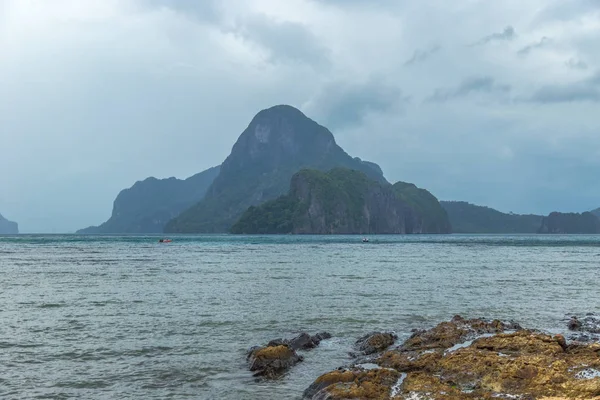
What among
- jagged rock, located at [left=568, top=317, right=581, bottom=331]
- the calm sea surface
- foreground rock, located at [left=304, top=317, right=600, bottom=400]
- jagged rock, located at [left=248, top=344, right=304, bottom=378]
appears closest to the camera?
foreground rock, located at [left=304, top=317, right=600, bottom=400]

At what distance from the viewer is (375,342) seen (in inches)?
677

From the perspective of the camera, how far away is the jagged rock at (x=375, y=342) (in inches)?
664

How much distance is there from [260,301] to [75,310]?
10.3 metres

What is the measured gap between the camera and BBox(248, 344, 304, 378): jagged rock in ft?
47.7

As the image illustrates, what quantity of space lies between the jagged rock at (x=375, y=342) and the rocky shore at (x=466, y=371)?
463mm

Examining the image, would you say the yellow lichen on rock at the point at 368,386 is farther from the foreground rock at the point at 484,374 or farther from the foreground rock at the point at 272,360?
the foreground rock at the point at 272,360

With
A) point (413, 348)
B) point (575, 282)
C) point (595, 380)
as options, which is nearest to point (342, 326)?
point (413, 348)

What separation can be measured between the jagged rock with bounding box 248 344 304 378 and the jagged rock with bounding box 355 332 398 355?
2732 millimetres

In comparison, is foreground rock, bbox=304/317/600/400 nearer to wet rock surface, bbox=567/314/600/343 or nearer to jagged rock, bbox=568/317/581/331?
wet rock surface, bbox=567/314/600/343

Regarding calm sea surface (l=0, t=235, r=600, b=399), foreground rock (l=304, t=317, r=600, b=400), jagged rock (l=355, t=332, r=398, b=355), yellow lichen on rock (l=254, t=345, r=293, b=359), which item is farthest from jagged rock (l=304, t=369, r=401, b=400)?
jagged rock (l=355, t=332, r=398, b=355)

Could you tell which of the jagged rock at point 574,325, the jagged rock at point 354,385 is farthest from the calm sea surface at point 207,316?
the jagged rock at point 354,385

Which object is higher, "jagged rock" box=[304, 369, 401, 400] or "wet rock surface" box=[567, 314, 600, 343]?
"jagged rock" box=[304, 369, 401, 400]

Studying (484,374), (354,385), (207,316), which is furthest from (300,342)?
(484,374)

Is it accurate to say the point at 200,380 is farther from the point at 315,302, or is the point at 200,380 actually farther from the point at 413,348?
the point at 315,302
